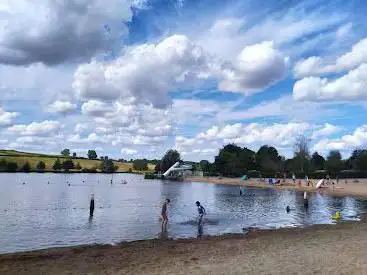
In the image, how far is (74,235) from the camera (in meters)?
30.5

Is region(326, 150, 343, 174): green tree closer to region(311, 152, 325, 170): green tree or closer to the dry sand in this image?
region(311, 152, 325, 170): green tree

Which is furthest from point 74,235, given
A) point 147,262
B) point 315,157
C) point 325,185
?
point 315,157

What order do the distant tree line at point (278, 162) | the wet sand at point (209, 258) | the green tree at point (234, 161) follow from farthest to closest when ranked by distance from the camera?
the green tree at point (234, 161) → the distant tree line at point (278, 162) → the wet sand at point (209, 258)

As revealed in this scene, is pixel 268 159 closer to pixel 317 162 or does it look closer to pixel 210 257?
pixel 317 162

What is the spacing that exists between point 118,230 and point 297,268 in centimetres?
1958

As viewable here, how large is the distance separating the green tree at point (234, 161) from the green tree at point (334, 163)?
29657 mm

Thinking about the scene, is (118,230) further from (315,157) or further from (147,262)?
(315,157)

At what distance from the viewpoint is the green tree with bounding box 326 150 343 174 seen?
154500mm

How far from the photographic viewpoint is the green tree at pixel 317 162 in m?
167

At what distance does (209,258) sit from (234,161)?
5986 inches

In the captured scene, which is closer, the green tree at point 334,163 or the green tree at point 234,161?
the green tree at point 334,163

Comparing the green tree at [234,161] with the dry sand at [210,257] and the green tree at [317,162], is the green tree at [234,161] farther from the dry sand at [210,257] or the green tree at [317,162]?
the dry sand at [210,257]

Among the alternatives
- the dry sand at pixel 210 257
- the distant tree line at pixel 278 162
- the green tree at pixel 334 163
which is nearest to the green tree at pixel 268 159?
the distant tree line at pixel 278 162

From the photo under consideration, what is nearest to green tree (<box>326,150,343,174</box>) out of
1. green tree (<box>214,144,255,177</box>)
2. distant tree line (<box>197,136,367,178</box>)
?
distant tree line (<box>197,136,367,178</box>)
